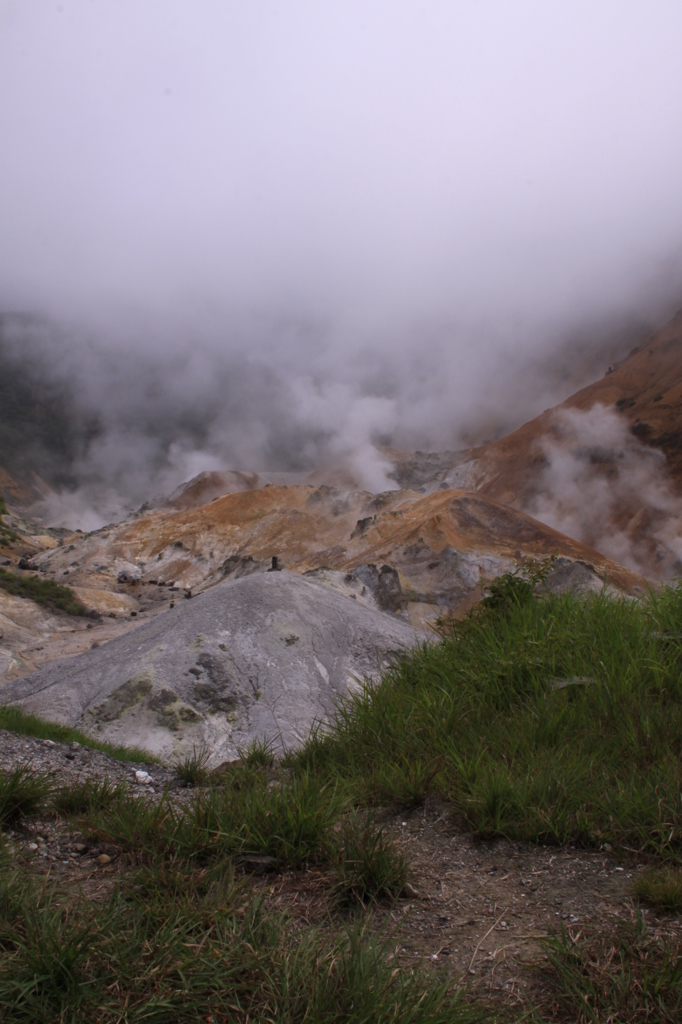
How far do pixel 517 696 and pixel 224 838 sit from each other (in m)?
2.22

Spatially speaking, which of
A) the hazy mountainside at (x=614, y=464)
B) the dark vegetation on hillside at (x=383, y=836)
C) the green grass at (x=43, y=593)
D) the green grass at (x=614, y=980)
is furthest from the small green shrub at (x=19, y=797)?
the hazy mountainside at (x=614, y=464)

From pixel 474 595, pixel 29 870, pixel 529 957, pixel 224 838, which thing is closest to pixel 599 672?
pixel 529 957

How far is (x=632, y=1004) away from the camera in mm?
1680

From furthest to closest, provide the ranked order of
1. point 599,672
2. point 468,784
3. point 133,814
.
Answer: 1. point 599,672
2. point 468,784
3. point 133,814

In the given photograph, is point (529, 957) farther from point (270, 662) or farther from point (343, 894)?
point (270, 662)

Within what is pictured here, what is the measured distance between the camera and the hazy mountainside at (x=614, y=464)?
191 ft

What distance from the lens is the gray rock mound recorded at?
10.6m

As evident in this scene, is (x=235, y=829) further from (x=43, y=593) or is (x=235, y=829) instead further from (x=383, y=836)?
(x=43, y=593)

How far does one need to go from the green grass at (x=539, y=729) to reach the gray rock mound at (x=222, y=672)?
212 inches

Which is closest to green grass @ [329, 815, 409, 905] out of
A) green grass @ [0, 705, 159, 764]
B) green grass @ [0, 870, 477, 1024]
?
green grass @ [0, 870, 477, 1024]

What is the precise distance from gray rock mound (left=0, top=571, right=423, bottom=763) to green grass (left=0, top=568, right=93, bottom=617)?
743 inches

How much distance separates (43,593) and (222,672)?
25.0 m

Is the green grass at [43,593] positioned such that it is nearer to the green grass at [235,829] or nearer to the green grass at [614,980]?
the green grass at [235,829]

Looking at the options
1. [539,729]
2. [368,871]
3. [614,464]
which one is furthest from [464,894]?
[614,464]
